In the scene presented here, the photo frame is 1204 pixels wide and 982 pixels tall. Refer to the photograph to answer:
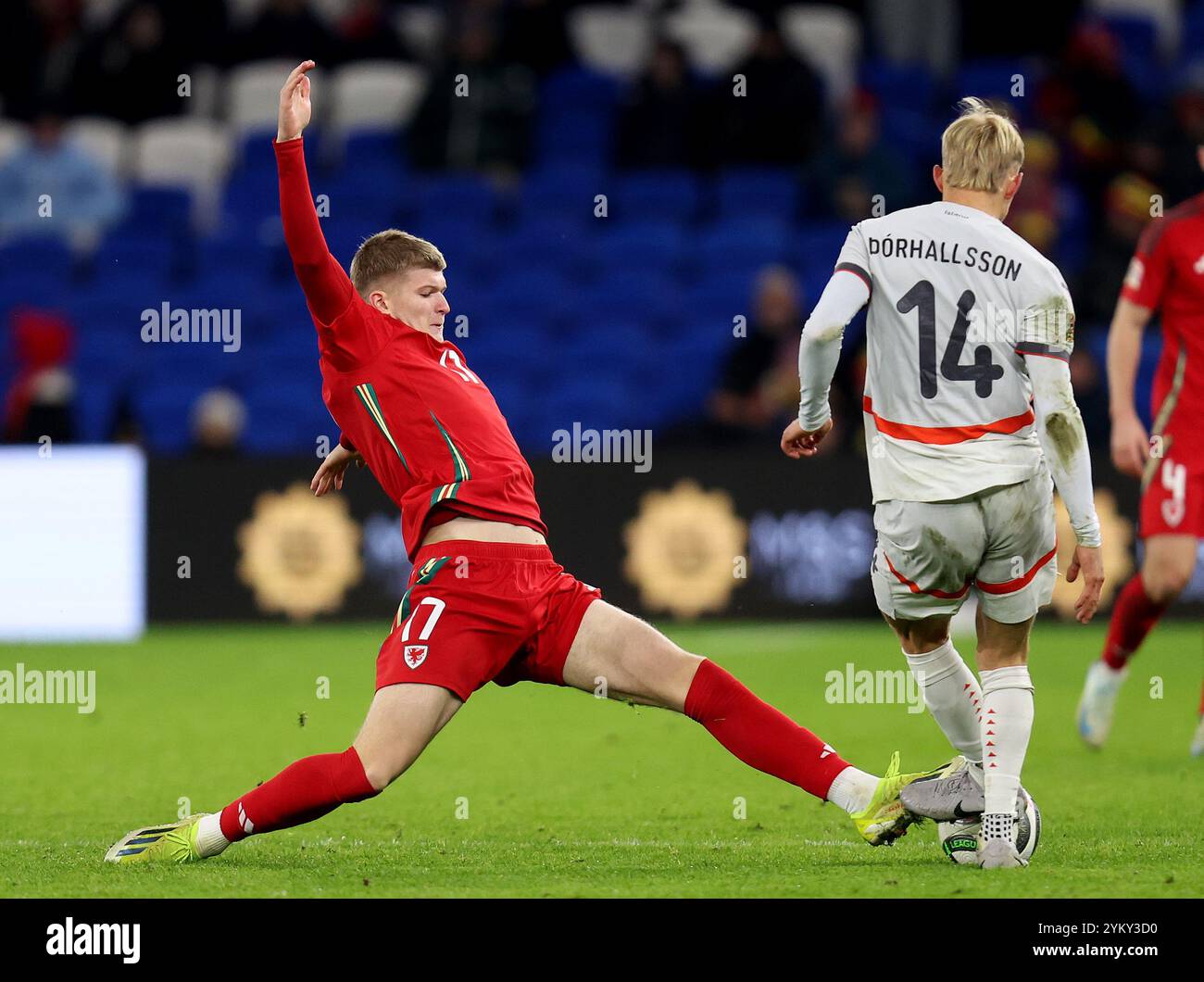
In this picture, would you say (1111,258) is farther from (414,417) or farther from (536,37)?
(414,417)

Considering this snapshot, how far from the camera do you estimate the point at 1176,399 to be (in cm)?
712

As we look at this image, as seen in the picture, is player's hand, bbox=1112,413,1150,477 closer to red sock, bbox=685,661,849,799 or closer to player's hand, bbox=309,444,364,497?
red sock, bbox=685,661,849,799

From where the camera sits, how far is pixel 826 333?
15.6 ft

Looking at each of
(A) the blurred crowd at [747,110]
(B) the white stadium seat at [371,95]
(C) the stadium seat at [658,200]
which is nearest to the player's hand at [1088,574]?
(A) the blurred crowd at [747,110]

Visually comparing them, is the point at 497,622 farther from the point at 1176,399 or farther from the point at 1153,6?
the point at 1153,6

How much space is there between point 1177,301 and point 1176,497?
74 centimetres

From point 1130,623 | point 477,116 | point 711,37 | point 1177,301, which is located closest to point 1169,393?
point 1177,301

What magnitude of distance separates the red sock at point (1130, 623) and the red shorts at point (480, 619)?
3.00 meters

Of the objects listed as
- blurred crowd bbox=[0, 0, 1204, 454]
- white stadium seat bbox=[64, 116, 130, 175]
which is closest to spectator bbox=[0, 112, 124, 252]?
blurred crowd bbox=[0, 0, 1204, 454]

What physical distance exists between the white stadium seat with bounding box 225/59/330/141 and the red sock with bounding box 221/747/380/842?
1214 cm

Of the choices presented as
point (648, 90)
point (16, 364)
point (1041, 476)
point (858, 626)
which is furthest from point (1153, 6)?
point (1041, 476)

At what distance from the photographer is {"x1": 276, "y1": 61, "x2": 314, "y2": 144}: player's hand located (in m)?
4.86

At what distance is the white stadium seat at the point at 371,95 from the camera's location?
53.7 feet

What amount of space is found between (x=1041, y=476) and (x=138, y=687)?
20.0ft
